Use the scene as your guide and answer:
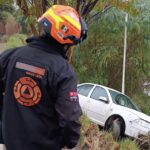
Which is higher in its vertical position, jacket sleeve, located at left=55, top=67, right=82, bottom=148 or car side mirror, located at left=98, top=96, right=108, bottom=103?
jacket sleeve, located at left=55, top=67, right=82, bottom=148

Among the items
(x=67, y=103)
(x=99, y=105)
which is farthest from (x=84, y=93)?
→ (x=67, y=103)

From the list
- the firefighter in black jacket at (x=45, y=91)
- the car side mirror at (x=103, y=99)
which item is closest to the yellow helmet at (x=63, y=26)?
the firefighter in black jacket at (x=45, y=91)

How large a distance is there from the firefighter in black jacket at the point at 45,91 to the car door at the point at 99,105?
33.4 feet

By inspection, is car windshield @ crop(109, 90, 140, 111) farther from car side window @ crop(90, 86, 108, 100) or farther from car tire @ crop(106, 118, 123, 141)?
car tire @ crop(106, 118, 123, 141)

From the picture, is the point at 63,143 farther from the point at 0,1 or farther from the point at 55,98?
the point at 0,1

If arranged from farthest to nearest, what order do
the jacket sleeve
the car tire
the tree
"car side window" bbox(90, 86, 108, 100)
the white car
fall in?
the tree → "car side window" bbox(90, 86, 108, 100) → the white car → the car tire → the jacket sleeve

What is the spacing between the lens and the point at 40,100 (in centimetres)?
308

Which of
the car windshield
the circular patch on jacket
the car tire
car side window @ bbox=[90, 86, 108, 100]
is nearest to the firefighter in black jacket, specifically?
Result: the circular patch on jacket

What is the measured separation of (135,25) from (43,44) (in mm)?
15699

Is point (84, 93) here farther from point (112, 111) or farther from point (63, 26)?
point (63, 26)

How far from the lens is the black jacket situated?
303cm

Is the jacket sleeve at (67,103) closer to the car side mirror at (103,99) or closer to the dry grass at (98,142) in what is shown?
the dry grass at (98,142)

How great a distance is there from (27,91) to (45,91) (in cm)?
13

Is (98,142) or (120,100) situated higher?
(98,142)
